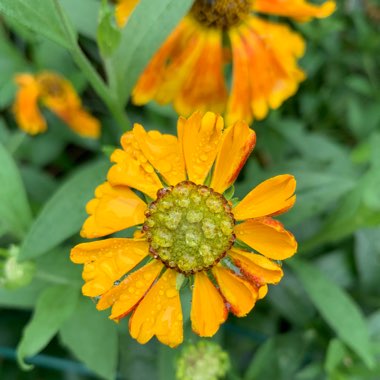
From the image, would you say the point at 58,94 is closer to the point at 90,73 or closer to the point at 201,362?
the point at 90,73

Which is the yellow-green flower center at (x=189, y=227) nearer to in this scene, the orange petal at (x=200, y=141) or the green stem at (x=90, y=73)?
the orange petal at (x=200, y=141)

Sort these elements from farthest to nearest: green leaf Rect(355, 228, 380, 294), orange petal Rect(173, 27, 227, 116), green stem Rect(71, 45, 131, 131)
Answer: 1. green leaf Rect(355, 228, 380, 294)
2. orange petal Rect(173, 27, 227, 116)
3. green stem Rect(71, 45, 131, 131)

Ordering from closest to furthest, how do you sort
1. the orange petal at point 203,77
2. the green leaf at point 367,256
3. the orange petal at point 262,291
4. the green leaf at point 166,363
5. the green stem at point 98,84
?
the orange petal at point 262,291 < the green stem at point 98,84 < the green leaf at point 166,363 < the orange petal at point 203,77 < the green leaf at point 367,256

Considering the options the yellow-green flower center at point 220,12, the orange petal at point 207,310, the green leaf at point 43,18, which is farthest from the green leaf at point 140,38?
the orange petal at point 207,310

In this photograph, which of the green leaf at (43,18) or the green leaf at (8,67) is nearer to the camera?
the green leaf at (43,18)

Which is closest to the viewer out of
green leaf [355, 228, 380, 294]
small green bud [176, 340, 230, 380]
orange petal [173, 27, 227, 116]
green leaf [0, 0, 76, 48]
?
green leaf [0, 0, 76, 48]

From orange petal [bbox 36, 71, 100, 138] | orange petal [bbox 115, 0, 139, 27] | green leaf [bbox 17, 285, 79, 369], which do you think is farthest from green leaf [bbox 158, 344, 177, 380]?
orange petal [bbox 115, 0, 139, 27]

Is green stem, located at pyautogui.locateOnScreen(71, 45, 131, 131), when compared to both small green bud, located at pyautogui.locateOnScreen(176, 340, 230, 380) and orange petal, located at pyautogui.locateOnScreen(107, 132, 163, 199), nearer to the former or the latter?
orange petal, located at pyautogui.locateOnScreen(107, 132, 163, 199)

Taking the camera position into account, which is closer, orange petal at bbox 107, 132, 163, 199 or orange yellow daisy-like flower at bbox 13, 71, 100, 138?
orange petal at bbox 107, 132, 163, 199
